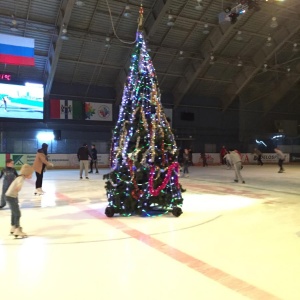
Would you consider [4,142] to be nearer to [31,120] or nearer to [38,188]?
[31,120]

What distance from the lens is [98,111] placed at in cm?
2541

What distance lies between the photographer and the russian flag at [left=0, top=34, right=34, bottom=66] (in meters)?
17.5

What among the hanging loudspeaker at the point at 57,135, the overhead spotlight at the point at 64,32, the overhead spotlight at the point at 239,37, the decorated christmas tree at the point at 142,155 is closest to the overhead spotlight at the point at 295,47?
the overhead spotlight at the point at 239,37

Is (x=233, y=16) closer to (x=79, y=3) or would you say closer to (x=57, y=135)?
(x=79, y=3)

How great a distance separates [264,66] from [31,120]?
1702 centimetres

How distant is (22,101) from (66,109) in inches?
141

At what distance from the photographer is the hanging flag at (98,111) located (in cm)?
2500

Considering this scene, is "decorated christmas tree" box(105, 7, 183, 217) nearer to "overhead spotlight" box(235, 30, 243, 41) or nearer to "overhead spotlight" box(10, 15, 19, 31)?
"overhead spotlight" box(10, 15, 19, 31)

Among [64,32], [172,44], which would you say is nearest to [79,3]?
[64,32]

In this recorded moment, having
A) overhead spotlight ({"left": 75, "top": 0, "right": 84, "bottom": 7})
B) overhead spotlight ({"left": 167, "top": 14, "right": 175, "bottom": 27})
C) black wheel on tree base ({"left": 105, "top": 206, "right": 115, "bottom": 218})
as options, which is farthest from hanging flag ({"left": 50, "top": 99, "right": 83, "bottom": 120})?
black wheel on tree base ({"left": 105, "top": 206, "right": 115, "bottom": 218})

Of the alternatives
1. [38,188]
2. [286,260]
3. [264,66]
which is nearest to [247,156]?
[264,66]

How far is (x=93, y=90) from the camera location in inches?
997

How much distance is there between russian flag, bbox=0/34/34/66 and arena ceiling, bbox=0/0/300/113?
2.42 feet

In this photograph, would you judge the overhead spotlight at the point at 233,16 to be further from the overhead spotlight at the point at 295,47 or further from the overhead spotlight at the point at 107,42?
the overhead spotlight at the point at 295,47
